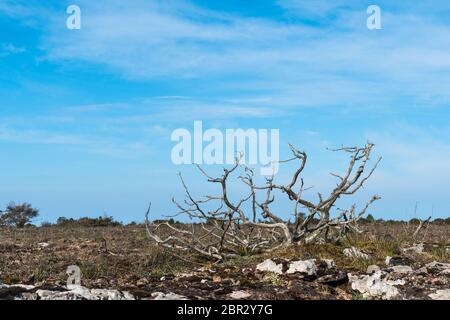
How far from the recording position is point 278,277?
753cm

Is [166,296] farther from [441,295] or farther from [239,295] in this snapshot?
[441,295]

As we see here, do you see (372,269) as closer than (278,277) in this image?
No

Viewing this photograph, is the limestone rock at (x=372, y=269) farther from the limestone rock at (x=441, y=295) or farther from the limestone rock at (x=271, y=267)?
the limestone rock at (x=441, y=295)

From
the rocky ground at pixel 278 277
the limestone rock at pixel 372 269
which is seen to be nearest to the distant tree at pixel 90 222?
the rocky ground at pixel 278 277

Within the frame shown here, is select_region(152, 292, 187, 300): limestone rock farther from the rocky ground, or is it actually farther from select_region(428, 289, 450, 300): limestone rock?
select_region(428, 289, 450, 300): limestone rock

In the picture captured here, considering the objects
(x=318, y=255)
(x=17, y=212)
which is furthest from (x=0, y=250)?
(x=17, y=212)

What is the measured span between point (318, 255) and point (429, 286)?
230 cm

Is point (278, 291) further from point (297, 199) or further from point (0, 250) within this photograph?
point (0, 250)

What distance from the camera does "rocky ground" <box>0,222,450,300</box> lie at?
670cm

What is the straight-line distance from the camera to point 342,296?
6.97 meters

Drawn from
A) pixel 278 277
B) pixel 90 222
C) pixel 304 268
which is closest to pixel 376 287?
pixel 304 268

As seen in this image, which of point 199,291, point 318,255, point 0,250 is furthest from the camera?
point 0,250

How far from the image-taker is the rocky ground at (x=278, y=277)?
6695mm

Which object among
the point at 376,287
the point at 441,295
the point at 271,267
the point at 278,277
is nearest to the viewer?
the point at 441,295
